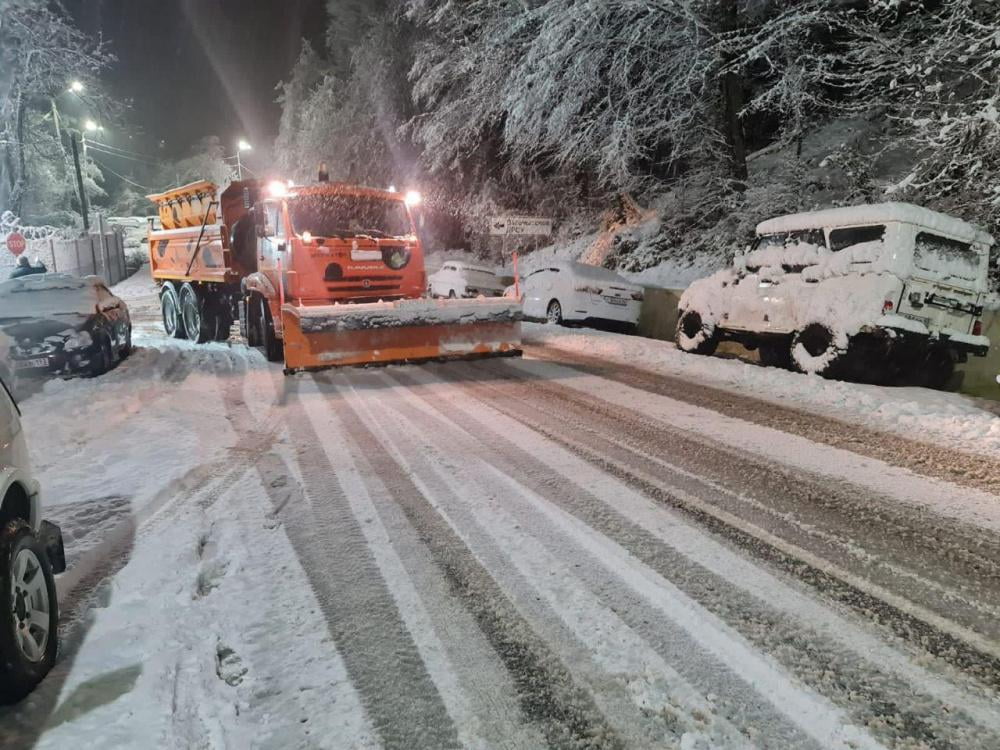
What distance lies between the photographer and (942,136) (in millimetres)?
9484

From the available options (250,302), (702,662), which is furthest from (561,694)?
(250,302)

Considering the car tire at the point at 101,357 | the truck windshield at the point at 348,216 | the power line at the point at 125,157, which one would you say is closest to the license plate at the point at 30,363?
the car tire at the point at 101,357

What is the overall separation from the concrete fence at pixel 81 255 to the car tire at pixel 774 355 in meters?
27.7

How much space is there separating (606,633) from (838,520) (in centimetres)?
202

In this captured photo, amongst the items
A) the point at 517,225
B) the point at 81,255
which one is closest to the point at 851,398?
the point at 517,225

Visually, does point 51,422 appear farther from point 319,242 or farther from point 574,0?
point 574,0

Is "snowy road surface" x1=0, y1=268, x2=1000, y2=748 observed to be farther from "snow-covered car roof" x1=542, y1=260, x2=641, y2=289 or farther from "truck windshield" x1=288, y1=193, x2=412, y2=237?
"snow-covered car roof" x1=542, y1=260, x2=641, y2=289

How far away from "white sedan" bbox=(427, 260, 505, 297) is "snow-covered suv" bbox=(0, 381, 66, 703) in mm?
15275

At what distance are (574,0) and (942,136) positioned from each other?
8481 mm

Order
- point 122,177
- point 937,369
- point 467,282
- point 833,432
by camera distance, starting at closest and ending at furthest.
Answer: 1. point 833,432
2. point 937,369
3. point 467,282
4. point 122,177

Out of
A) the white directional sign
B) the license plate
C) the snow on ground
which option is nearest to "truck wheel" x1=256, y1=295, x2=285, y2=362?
the license plate

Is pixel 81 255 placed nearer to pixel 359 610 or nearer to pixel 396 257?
pixel 396 257

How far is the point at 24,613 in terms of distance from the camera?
7.86 feet

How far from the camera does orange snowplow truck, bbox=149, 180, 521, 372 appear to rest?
8656 millimetres
